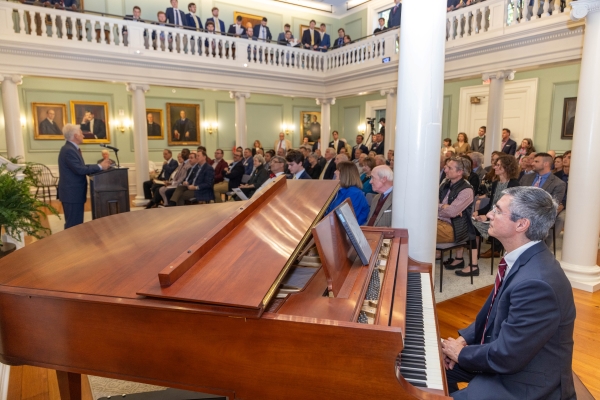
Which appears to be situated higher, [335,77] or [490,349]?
[335,77]

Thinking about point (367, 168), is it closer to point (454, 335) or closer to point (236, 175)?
point (236, 175)

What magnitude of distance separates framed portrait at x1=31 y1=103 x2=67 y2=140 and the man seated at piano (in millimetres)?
12324

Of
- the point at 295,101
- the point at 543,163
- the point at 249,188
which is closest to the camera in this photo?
the point at 543,163

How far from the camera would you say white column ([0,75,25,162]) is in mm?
8398

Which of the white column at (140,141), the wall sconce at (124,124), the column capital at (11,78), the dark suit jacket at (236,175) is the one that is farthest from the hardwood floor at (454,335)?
the wall sconce at (124,124)

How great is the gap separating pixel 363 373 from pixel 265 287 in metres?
0.41

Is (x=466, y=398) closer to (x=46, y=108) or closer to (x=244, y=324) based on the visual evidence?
(x=244, y=324)

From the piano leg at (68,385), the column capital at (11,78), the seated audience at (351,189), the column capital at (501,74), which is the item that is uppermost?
the column capital at (501,74)

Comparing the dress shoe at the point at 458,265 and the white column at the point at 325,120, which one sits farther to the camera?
the white column at the point at 325,120

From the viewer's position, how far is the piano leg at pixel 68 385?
1.79 m

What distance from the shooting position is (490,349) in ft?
5.19

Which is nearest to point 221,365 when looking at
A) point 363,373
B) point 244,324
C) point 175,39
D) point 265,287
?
point 244,324

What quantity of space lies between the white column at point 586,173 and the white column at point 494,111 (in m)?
4.08

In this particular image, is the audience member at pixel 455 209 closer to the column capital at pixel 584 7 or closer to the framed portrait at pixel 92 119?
the column capital at pixel 584 7
